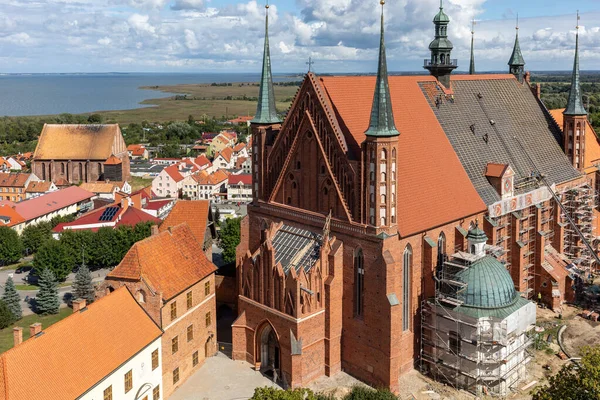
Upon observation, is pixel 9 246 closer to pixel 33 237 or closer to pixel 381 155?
pixel 33 237

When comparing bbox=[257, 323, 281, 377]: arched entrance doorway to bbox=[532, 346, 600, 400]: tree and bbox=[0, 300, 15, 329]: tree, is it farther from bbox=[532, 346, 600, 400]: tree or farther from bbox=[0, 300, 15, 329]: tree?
bbox=[0, 300, 15, 329]: tree

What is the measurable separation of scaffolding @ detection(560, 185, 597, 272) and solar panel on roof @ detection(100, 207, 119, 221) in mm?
52346

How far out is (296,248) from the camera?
1524 inches

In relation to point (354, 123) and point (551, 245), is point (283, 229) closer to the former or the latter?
point (354, 123)

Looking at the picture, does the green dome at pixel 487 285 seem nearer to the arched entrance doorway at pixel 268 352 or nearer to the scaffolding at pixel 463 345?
the scaffolding at pixel 463 345

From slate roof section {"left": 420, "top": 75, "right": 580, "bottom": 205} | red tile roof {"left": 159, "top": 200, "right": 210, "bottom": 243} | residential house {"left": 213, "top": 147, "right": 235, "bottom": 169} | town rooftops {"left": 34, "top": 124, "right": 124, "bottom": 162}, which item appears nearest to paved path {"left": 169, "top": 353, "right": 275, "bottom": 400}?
red tile roof {"left": 159, "top": 200, "right": 210, "bottom": 243}

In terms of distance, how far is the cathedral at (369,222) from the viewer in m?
34.8

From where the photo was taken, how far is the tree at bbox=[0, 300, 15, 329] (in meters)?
50.4

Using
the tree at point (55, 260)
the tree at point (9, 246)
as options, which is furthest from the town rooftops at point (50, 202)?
the tree at point (55, 260)

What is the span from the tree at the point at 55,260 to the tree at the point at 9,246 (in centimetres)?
933

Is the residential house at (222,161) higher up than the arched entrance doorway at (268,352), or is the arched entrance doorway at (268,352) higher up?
the residential house at (222,161)

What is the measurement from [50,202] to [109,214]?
18.4 m

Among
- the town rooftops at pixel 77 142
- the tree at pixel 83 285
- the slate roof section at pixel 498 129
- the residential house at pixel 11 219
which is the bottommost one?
the tree at pixel 83 285

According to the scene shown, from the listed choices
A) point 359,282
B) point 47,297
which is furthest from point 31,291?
point 359,282
